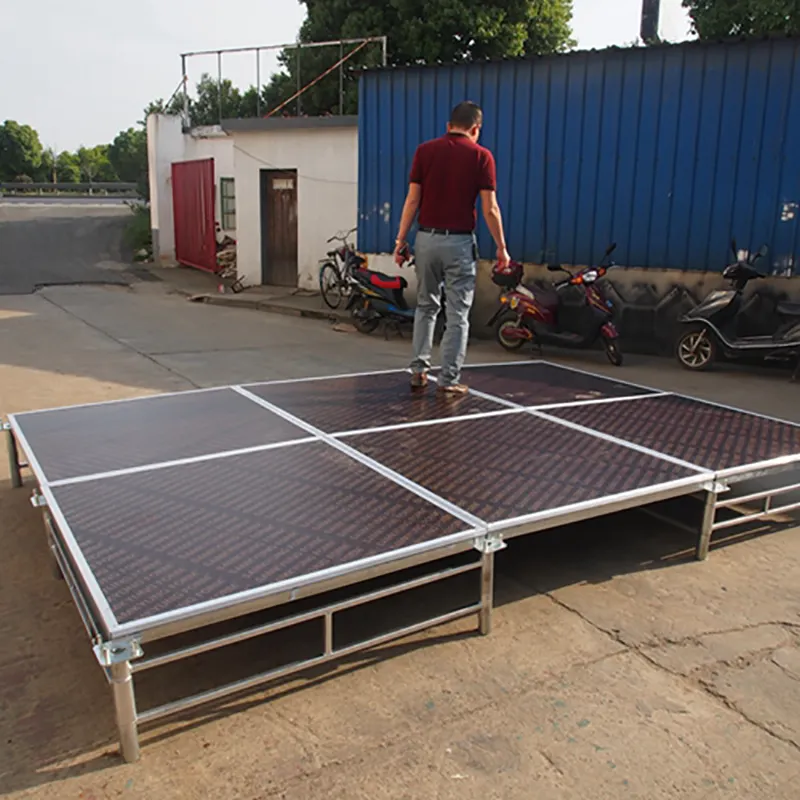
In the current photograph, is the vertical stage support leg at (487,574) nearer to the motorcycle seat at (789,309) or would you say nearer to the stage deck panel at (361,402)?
the stage deck panel at (361,402)

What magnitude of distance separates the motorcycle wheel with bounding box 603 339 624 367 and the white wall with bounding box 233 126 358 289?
541cm

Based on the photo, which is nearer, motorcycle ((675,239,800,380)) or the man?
the man

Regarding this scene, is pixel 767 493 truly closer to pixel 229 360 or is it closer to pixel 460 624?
pixel 460 624

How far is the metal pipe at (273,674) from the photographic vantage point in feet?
7.38

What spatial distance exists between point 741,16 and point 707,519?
1607 cm

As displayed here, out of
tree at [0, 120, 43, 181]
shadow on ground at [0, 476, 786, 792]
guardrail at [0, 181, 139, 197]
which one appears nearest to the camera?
shadow on ground at [0, 476, 786, 792]

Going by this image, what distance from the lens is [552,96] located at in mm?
9062

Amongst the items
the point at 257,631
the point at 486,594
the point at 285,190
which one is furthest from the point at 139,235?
the point at 257,631

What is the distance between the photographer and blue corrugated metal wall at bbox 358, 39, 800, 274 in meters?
7.88

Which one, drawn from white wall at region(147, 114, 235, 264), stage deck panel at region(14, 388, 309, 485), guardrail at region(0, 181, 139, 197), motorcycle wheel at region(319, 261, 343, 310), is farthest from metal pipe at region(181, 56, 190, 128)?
guardrail at region(0, 181, 139, 197)

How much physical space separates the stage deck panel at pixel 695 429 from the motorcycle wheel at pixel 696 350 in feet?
10.8

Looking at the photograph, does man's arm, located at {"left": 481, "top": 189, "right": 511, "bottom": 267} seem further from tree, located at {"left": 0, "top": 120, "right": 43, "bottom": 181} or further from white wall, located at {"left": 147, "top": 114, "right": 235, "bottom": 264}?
tree, located at {"left": 0, "top": 120, "right": 43, "bottom": 181}

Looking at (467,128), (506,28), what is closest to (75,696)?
(467,128)

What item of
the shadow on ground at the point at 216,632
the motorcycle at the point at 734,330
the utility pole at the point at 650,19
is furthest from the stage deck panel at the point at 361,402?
the utility pole at the point at 650,19
